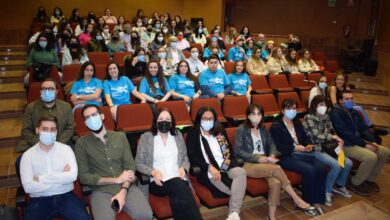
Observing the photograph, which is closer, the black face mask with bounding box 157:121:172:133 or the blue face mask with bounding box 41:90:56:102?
the black face mask with bounding box 157:121:172:133

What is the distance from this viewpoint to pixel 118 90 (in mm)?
4344

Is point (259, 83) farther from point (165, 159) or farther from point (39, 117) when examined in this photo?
point (39, 117)

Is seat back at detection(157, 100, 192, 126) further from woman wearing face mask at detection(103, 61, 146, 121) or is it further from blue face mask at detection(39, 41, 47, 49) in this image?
blue face mask at detection(39, 41, 47, 49)

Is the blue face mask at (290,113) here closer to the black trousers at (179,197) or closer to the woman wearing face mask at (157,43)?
the black trousers at (179,197)

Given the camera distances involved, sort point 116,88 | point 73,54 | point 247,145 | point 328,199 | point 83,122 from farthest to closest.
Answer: point 73,54 → point 116,88 → point 83,122 → point 328,199 → point 247,145

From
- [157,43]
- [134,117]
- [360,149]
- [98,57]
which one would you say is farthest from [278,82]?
[98,57]

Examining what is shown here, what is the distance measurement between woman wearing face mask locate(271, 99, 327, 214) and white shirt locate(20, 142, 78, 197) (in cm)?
220

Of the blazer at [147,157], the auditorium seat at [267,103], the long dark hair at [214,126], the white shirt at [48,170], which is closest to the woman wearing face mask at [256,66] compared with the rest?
the auditorium seat at [267,103]

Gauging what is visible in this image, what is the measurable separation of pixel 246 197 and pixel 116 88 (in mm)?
2294

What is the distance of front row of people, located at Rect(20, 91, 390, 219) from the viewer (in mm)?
2445

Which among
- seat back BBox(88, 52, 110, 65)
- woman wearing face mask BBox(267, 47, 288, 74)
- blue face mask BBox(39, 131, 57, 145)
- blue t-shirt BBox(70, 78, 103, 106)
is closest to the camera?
blue face mask BBox(39, 131, 57, 145)

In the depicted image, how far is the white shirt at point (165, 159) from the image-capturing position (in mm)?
2852

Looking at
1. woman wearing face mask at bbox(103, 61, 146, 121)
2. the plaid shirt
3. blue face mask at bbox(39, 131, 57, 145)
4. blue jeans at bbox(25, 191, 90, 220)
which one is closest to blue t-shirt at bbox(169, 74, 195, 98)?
woman wearing face mask at bbox(103, 61, 146, 121)

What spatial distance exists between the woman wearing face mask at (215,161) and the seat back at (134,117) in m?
0.80
